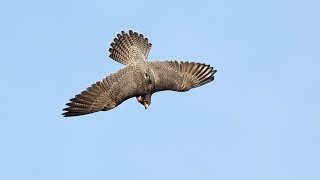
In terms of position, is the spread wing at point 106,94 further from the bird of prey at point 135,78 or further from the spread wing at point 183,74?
the spread wing at point 183,74

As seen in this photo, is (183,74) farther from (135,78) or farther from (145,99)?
(135,78)

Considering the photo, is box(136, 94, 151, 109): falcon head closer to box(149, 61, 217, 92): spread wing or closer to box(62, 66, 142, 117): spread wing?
box(62, 66, 142, 117): spread wing

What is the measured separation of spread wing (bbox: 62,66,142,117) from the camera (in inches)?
1159

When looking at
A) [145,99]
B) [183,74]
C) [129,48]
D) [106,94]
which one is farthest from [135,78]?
[183,74]

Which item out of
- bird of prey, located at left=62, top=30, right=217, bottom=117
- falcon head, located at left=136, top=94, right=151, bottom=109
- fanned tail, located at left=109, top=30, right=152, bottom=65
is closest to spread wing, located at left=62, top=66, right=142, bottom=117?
bird of prey, located at left=62, top=30, right=217, bottom=117

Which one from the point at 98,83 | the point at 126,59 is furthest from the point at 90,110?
the point at 126,59

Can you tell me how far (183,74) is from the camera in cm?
3262

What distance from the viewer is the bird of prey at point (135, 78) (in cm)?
2988

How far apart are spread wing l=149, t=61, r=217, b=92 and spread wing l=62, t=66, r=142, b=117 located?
132cm

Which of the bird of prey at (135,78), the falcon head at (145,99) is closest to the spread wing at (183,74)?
the bird of prey at (135,78)

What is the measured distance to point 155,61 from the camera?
3177 centimetres

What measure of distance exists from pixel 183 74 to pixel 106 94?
135 inches

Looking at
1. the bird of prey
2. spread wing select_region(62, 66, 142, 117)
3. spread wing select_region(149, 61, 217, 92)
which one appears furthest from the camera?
spread wing select_region(149, 61, 217, 92)

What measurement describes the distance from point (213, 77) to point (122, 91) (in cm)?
367
